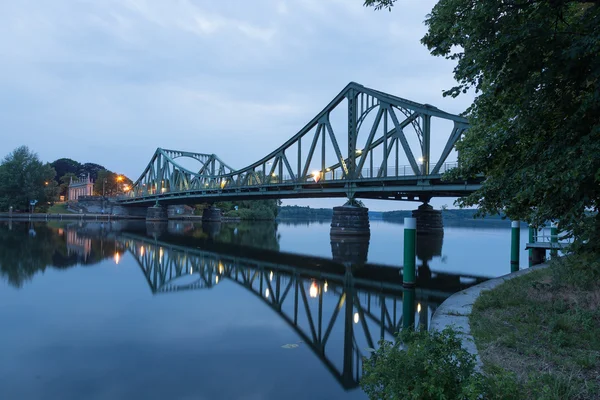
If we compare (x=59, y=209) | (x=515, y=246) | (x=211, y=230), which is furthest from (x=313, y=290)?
(x=59, y=209)

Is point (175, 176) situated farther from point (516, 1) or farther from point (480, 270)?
point (516, 1)

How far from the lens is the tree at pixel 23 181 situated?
8431 cm

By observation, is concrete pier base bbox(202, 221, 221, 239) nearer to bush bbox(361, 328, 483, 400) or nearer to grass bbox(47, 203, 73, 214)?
bush bbox(361, 328, 483, 400)

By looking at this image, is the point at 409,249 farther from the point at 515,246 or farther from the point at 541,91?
the point at 515,246

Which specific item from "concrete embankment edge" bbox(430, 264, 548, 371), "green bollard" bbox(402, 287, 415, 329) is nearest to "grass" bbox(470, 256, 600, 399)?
"concrete embankment edge" bbox(430, 264, 548, 371)

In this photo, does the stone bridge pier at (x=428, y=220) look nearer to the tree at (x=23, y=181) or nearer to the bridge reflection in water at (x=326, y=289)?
the bridge reflection in water at (x=326, y=289)

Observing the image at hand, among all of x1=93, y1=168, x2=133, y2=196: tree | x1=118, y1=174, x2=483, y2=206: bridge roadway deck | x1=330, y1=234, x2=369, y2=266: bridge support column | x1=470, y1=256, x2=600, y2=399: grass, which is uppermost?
x1=93, y1=168, x2=133, y2=196: tree

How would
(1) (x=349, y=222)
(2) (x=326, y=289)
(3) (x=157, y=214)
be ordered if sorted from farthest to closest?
1. (3) (x=157, y=214)
2. (1) (x=349, y=222)
3. (2) (x=326, y=289)

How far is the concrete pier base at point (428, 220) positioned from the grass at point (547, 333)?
40.6m

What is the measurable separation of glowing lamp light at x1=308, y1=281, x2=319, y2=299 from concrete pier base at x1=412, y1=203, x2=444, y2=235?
37159mm

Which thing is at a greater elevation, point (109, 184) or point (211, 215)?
point (109, 184)

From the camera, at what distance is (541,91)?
6.64 metres

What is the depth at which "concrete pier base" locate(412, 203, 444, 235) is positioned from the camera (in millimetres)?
50656

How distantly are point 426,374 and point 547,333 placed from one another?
11.8 ft
